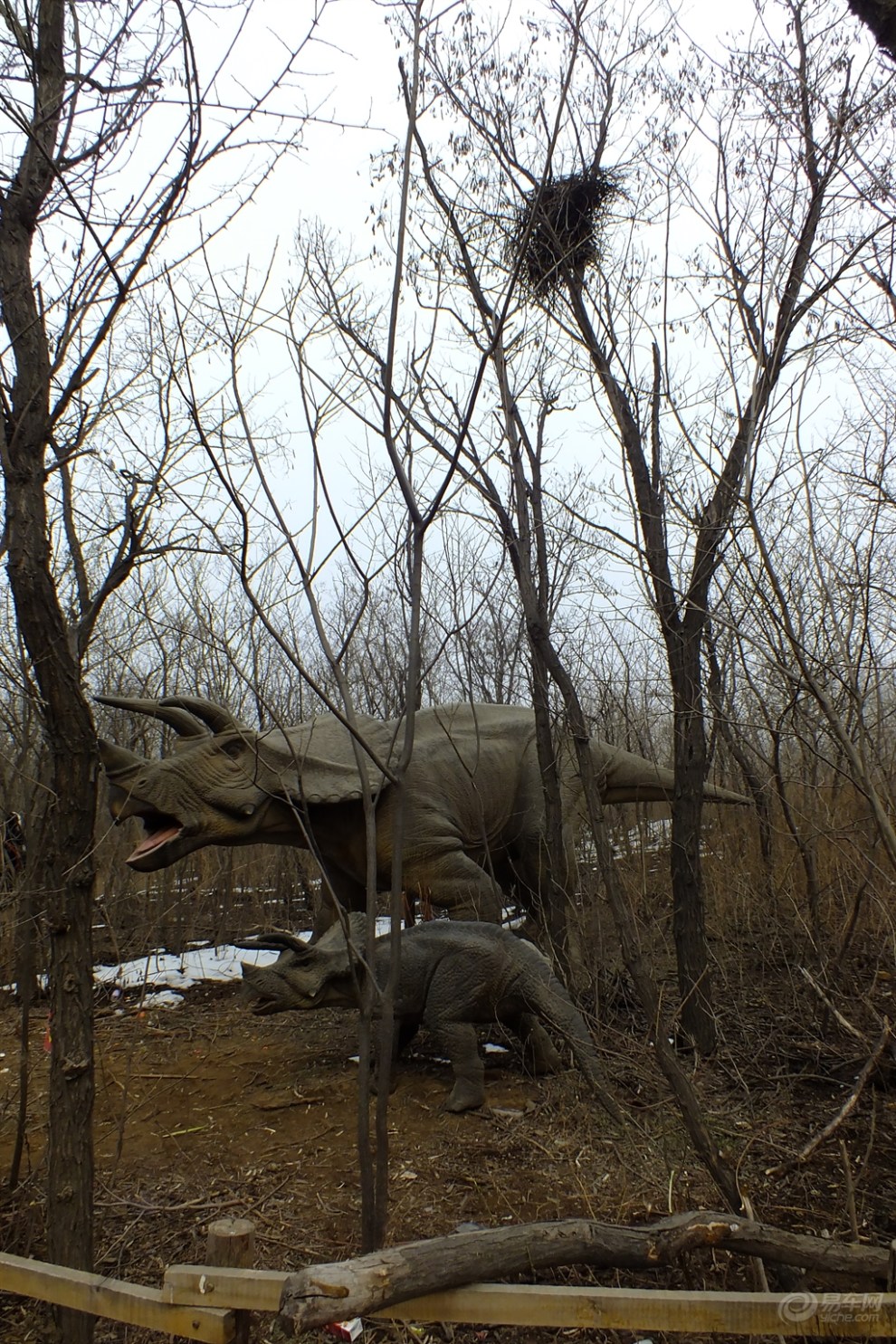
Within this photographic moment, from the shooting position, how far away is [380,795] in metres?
3.87

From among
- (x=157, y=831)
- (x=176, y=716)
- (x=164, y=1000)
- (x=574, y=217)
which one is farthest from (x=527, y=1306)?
(x=164, y=1000)

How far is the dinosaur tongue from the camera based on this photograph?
14.6 ft

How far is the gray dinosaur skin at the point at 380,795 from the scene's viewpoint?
4.56 metres

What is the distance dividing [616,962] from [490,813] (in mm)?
1256

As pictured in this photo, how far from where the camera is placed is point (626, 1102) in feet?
14.1

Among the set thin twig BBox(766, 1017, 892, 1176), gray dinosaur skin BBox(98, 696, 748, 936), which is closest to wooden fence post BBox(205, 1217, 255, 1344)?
gray dinosaur skin BBox(98, 696, 748, 936)

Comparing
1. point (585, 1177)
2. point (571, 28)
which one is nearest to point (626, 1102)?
point (585, 1177)

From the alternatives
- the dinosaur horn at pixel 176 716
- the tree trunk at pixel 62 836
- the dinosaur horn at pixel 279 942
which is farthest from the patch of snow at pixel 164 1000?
the tree trunk at pixel 62 836

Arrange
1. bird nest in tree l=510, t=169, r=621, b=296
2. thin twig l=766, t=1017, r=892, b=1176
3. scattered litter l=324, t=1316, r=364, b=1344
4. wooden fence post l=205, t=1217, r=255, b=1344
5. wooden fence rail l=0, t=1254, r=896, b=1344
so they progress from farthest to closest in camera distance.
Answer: bird nest in tree l=510, t=169, r=621, b=296 → thin twig l=766, t=1017, r=892, b=1176 → scattered litter l=324, t=1316, r=364, b=1344 → wooden fence post l=205, t=1217, r=255, b=1344 → wooden fence rail l=0, t=1254, r=896, b=1344

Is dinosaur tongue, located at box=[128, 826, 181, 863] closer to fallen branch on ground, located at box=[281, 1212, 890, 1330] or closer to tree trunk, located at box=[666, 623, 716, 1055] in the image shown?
tree trunk, located at box=[666, 623, 716, 1055]

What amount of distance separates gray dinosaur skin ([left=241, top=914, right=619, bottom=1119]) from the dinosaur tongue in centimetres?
67

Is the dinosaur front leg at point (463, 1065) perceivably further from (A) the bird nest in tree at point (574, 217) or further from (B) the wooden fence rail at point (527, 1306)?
(A) the bird nest in tree at point (574, 217)

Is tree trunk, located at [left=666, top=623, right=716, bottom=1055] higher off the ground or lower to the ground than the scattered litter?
higher

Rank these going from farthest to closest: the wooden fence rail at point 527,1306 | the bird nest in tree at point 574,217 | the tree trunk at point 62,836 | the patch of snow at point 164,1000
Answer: the patch of snow at point 164,1000, the bird nest in tree at point 574,217, the tree trunk at point 62,836, the wooden fence rail at point 527,1306
